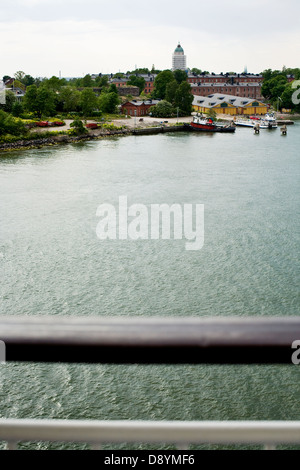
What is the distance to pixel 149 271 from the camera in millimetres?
5363

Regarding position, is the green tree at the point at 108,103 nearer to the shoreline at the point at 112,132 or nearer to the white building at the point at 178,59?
the shoreline at the point at 112,132

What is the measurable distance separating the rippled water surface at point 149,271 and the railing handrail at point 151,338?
2812 millimetres

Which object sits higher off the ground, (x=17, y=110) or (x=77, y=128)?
(x=17, y=110)

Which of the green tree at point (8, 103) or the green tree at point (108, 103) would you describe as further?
the green tree at point (108, 103)

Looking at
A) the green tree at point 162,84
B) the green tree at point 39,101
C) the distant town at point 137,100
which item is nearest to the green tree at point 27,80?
the distant town at point 137,100

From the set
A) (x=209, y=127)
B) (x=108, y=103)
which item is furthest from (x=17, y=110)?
(x=209, y=127)

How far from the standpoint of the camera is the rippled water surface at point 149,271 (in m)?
3.13

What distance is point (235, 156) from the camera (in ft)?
45.6

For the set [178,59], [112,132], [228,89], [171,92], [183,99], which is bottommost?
[112,132]

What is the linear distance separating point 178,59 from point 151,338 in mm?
52148

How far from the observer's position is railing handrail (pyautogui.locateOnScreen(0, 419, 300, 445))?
0.37 metres

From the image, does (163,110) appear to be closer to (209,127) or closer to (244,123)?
(244,123)

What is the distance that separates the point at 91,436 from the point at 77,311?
4.14 meters

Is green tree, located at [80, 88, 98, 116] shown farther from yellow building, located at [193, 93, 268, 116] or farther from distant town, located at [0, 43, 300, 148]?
yellow building, located at [193, 93, 268, 116]
